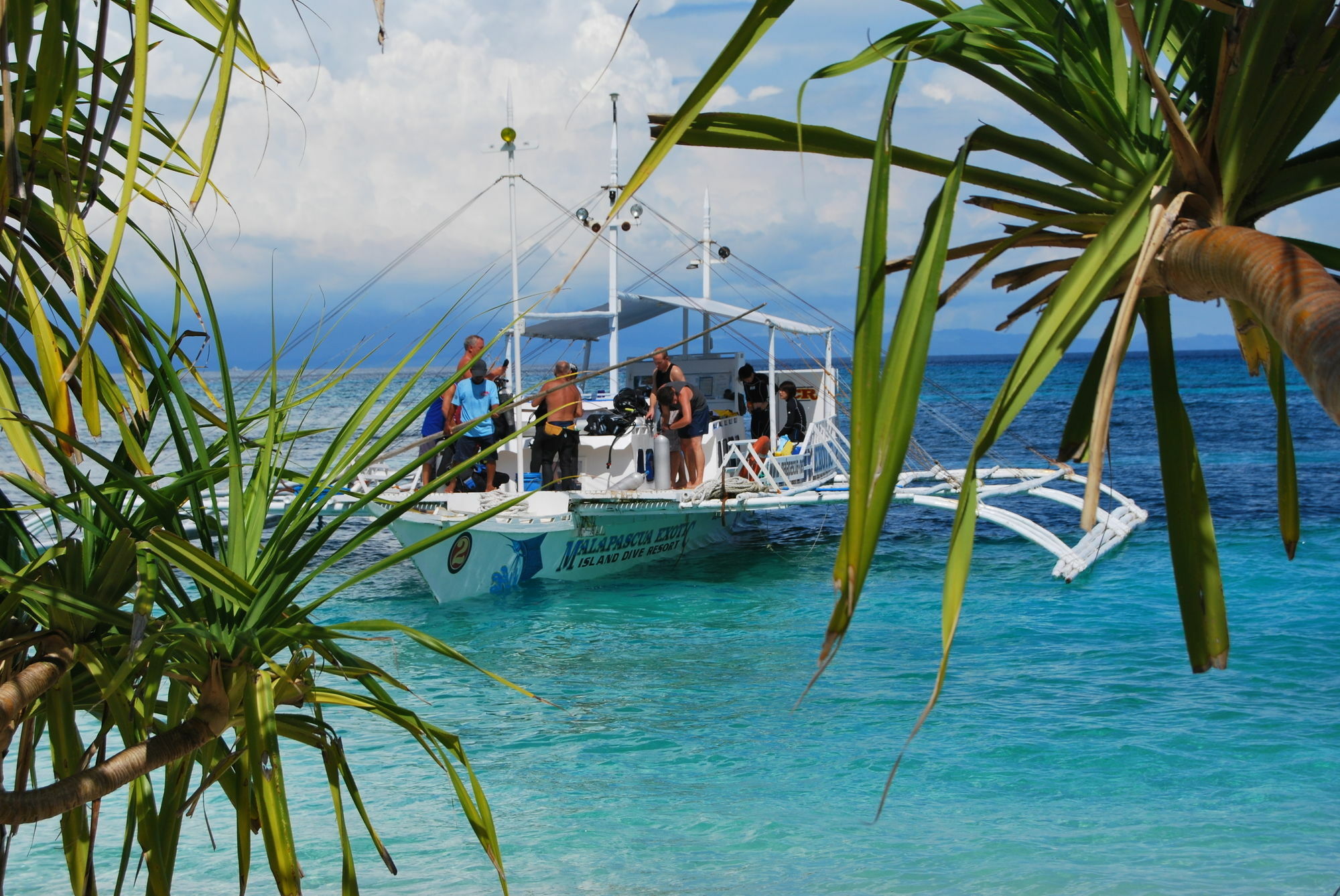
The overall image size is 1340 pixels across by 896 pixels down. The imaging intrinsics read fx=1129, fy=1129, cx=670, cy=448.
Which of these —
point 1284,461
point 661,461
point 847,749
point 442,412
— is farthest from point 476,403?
point 1284,461

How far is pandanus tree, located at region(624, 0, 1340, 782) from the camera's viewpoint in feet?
3.27

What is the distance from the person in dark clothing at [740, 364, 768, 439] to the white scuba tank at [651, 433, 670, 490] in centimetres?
238

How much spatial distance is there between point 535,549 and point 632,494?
57.3 inches

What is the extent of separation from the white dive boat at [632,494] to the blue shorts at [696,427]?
482mm

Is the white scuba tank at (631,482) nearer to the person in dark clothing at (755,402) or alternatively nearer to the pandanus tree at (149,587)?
the person in dark clothing at (755,402)

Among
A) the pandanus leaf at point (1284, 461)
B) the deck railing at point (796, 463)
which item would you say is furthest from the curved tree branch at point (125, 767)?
the deck railing at point (796, 463)

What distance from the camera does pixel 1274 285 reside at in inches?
42.6

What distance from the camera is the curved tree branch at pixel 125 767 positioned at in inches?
66.4

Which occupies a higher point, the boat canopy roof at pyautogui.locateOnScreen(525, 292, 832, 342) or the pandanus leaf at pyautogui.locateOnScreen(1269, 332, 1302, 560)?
the boat canopy roof at pyautogui.locateOnScreen(525, 292, 832, 342)

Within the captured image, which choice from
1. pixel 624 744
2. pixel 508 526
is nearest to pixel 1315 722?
pixel 624 744

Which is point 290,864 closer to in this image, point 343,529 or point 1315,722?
point 1315,722

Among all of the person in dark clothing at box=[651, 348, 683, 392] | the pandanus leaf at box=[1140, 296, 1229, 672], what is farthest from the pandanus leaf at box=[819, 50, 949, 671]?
the person in dark clothing at box=[651, 348, 683, 392]

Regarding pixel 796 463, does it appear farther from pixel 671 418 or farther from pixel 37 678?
pixel 37 678

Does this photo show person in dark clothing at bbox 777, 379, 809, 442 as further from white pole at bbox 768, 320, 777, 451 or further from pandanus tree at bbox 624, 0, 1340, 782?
pandanus tree at bbox 624, 0, 1340, 782
